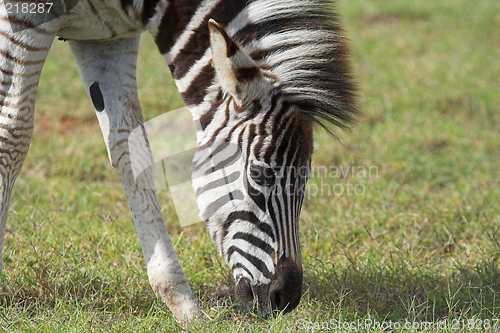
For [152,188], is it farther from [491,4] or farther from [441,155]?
[491,4]

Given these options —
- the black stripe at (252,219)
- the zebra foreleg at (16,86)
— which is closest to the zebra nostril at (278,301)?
the black stripe at (252,219)

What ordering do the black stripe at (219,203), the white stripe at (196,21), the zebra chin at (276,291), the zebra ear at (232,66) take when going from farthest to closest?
the white stripe at (196,21)
the black stripe at (219,203)
the zebra chin at (276,291)
the zebra ear at (232,66)

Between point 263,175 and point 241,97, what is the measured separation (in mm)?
389

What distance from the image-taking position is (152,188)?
12.6ft

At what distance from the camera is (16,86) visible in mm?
3287

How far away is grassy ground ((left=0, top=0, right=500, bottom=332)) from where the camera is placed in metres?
3.57

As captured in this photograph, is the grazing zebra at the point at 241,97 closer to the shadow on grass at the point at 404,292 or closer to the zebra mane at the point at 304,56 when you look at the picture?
the zebra mane at the point at 304,56

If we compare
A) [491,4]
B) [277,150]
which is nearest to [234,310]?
[277,150]

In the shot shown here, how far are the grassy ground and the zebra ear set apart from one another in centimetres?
111

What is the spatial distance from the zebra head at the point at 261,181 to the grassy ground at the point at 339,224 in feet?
0.91

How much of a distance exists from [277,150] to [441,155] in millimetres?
3990

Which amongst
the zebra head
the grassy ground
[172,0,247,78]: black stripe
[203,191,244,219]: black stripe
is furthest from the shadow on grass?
[172,0,247,78]: black stripe

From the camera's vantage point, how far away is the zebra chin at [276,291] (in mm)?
3039

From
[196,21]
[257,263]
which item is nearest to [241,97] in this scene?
[196,21]
